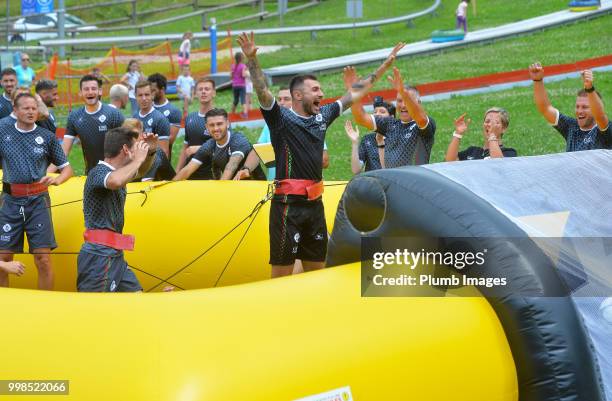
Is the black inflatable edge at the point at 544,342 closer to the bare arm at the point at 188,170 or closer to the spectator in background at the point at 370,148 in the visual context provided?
the spectator in background at the point at 370,148

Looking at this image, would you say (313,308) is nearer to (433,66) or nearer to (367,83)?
(367,83)

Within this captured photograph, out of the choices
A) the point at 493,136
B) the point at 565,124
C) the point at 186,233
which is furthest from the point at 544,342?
the point at 186,233

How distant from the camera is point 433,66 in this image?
23688 mm

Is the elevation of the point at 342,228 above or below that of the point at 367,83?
below

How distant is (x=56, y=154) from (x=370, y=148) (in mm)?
2816

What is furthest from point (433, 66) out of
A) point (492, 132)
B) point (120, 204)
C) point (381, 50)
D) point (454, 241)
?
point (454, 241)

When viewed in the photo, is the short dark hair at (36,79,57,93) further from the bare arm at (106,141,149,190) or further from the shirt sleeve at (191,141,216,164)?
the bare arm at (106,141,149,190)

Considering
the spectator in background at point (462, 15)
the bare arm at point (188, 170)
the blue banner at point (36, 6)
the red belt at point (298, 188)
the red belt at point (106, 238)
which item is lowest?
the red belt at point (106, 238)

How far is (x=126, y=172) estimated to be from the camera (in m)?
5.80

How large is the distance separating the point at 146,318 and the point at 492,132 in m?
4.59

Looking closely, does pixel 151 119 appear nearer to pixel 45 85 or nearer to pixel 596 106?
pixel 45 85

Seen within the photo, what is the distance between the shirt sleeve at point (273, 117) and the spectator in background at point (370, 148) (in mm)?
2116

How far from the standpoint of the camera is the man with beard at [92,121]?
8922mm

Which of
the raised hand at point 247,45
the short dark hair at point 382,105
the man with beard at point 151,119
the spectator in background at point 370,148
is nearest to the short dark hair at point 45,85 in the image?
the man with beard at point 151,119
